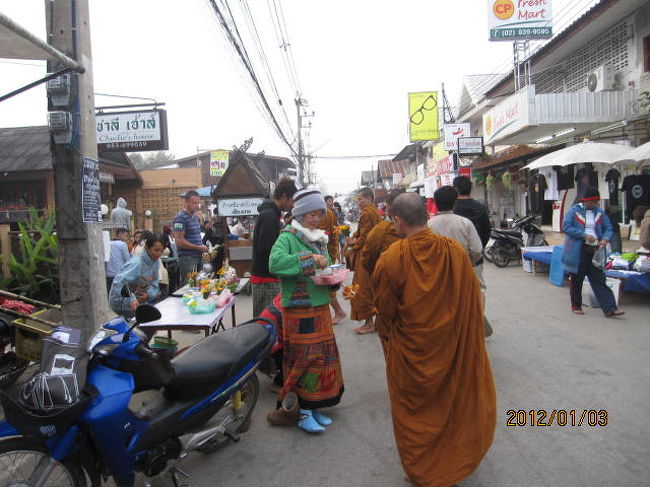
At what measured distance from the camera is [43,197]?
13.1 m

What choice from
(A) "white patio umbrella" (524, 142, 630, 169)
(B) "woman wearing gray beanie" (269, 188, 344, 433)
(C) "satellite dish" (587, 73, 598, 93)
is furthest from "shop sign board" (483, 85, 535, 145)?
(B) "woman wearing gray beanie" (269, 188, 344, 433)

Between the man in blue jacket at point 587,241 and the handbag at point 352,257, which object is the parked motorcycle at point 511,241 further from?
the handbag at point 352,257

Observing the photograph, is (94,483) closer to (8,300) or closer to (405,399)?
(405,399)

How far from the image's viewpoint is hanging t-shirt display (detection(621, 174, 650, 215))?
846 cm

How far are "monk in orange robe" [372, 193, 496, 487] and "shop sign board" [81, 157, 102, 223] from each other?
7.73 ft

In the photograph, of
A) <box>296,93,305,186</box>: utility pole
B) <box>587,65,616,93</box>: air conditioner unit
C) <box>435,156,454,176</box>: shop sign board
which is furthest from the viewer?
<box>296,93,305,186</box>: utility pole

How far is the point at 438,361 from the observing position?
8.31 feet

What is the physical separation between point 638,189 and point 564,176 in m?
1.78

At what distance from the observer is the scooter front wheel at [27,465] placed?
202cm

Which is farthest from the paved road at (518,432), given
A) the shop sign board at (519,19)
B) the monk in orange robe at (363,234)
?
the shop sign board at (519,19)

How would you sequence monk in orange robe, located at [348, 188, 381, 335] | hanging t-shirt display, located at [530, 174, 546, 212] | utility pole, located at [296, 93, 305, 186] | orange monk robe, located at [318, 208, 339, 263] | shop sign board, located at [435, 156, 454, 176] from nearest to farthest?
monk in orange robe, located at [348, 188, 381, 335], orange monk robe, located at [318, 208, 339, 263], hanging t-shirt display, located at [530, 174, 546, 212], shop sign board, located at [435, 156, 454, 176], utility pole, located at [296, 93, 305, 186]

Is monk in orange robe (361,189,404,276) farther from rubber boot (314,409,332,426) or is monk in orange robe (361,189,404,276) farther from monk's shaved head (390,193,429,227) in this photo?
Result: monk's shaved head (390,193,429,227)

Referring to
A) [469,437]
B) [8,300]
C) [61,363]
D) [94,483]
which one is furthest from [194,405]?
[8,300]

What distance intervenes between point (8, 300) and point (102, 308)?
0.66 m
